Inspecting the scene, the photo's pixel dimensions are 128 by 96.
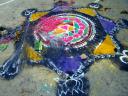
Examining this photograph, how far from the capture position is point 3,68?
47.2ft

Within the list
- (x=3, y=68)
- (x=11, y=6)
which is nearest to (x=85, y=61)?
(x=3, y=68)

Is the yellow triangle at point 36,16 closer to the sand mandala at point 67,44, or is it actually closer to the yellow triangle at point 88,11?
the sand mandala at point 67,44

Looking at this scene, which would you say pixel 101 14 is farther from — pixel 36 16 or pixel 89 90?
pixel 89 90

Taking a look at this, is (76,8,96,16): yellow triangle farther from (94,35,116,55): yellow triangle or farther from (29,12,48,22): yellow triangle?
(94,35,116,55): yellow triangle

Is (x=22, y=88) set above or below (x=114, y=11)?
below

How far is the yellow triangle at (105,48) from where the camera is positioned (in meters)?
14.4

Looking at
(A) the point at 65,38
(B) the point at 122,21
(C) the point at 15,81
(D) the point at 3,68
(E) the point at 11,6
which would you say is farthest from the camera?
(E) the point at 11,6

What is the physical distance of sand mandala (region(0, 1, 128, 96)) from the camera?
44.1 feet

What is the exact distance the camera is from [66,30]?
16.4 m

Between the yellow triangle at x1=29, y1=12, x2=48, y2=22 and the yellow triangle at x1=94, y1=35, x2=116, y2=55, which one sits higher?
the yellow triangle at x1=29, y1=12, x2=48, y2=22

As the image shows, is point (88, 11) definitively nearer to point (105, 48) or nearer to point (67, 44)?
point (67, 44)

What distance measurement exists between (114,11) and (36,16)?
6.32 meters

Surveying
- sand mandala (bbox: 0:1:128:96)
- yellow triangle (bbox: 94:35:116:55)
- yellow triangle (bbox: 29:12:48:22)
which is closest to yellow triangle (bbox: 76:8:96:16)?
sand mandala (bbox: 0:1:128:96)

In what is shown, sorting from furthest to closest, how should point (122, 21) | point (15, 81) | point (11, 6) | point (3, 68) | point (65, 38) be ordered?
point (11, 6), point (122, 21), point (65, 38), point (3, 68), point (15, 81)
